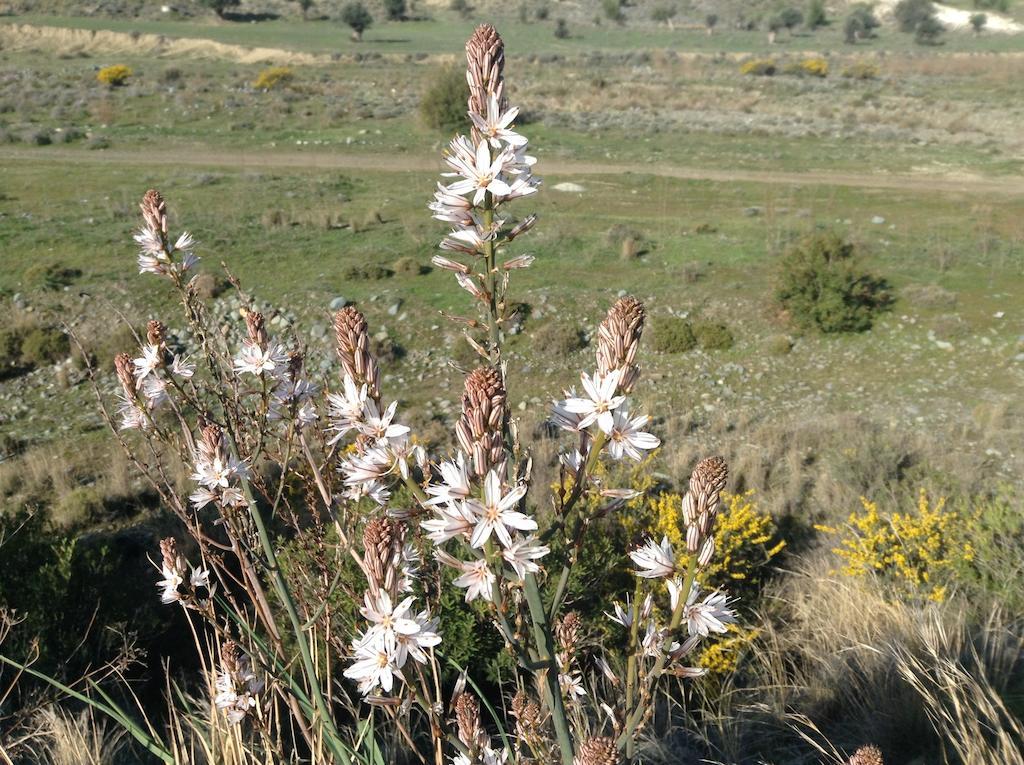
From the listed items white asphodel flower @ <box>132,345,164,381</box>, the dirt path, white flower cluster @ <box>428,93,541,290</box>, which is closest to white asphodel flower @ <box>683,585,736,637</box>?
white flower cluster @ <box>428,93,541,290</box>

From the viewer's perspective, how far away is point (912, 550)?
600 cm

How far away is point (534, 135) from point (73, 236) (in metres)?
16.6

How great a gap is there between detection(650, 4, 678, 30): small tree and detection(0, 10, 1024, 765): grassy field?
54.2 m

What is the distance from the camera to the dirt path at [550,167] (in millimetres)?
21062

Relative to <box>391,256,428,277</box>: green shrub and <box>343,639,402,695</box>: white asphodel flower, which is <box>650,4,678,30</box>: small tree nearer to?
<box>391,256,428,277</box>: green shrub

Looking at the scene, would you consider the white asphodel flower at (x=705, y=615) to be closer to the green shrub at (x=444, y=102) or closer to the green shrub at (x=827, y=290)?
the green shrub at (x=827, y=290)

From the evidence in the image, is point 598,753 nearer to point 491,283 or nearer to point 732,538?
point 491,283

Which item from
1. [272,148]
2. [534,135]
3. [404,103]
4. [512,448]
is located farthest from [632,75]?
[512,448]

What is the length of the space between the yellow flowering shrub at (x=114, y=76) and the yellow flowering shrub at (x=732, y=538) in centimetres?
3912

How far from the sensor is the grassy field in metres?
7.55

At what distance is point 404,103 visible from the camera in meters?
34.5

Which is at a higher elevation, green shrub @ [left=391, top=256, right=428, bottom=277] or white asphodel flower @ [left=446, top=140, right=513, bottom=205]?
white asphodel flower @ [left=446, top=140, right=513, bottom=205]

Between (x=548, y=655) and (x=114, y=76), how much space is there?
44.0m

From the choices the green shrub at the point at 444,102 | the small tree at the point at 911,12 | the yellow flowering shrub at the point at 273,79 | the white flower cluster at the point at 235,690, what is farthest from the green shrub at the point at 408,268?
the small tree at the point at 911,12
